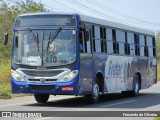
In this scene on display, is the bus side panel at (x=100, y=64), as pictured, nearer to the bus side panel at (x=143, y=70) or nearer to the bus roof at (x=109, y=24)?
the bus roof at (x=109, y=24)

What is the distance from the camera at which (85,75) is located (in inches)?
714

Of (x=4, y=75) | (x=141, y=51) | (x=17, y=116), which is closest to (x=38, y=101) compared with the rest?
(x=17, y=116)

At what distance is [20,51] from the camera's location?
18.1 metres

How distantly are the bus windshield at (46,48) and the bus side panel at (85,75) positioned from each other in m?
0.57

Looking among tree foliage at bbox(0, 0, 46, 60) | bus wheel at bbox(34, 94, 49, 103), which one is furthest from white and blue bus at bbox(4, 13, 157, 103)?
tree foliage at bbox(0, 0, 46, 60)

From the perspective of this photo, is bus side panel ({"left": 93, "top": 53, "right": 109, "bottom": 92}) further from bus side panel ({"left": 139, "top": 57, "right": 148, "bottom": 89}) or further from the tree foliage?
the tree foliage

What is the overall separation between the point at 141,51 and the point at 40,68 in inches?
361

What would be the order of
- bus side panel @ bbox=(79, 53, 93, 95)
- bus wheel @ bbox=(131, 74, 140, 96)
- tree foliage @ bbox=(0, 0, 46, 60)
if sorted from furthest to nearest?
tree foliage @ bbox=(0, 0, 46, 60), bus wheel @ bbox=(131, 74, 140, 96), bus side panel @ bbox=(79, 53, 93, 95)

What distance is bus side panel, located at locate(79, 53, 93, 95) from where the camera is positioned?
1778 centimetres

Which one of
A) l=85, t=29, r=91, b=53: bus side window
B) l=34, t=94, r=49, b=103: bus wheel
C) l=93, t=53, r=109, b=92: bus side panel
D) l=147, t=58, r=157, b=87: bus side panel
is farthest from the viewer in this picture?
l=147, t=58, r=157, b=87: bus side panel

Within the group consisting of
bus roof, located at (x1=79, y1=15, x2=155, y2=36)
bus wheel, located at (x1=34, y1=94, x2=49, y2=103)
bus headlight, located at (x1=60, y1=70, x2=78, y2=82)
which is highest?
bus roof, located at (x1=79, y1=15, x2=155, y2=36)

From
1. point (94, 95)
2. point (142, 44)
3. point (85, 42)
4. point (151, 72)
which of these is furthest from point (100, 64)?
point (151, 72)

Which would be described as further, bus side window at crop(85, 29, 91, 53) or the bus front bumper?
bus side window at crop(85, 29, 91, 53)

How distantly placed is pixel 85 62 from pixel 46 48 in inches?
58.4
